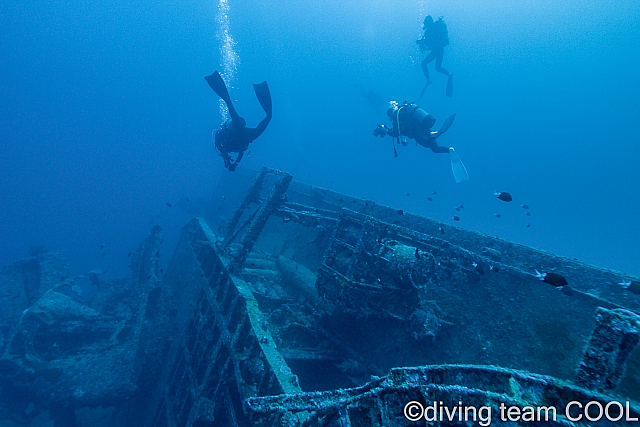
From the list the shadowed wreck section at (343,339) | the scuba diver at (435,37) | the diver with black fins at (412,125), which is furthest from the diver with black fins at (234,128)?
the scuba diver at (435,37)

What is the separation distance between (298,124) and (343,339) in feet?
446

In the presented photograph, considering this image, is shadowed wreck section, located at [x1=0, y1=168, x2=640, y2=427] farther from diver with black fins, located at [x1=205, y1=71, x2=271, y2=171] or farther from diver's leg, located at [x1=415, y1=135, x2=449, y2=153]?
diver's leg, located at [x1=415, y1=135, x2=449, y2=153]

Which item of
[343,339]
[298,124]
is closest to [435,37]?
[343,339]

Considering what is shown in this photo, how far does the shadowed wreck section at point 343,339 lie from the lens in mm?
1477

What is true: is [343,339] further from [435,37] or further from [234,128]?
[435,37]

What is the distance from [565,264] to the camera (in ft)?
14.8

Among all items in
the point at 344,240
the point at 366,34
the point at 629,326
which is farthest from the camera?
the point at 366,34

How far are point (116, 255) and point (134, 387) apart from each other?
1220 inches

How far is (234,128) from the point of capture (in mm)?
8461

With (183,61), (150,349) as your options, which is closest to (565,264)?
(150,349)

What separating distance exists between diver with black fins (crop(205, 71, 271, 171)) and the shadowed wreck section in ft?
6.53

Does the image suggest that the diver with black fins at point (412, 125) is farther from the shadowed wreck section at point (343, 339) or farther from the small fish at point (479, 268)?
the small fish at point (479, 268)

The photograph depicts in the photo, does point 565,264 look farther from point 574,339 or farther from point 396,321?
point 396,321

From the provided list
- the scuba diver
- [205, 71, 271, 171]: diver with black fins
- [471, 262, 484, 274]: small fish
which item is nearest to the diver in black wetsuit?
[205, 71, 271, 171]: diver with black fins
